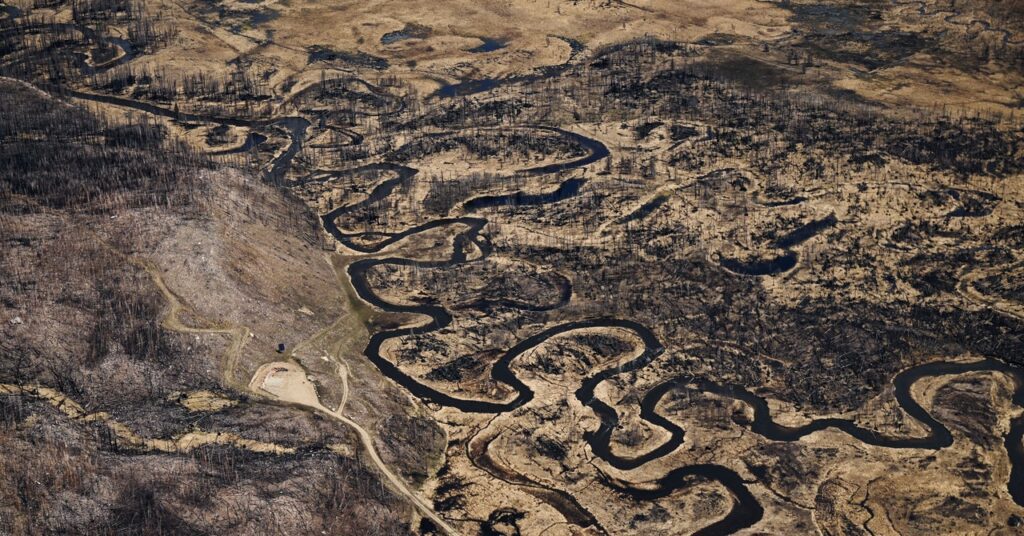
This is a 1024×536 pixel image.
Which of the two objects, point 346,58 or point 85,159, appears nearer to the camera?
point 85,159

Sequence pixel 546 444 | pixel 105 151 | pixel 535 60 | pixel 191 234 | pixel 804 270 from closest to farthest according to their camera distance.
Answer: pixel 546 444 → pixel 191 234 → pixel 804 270 → pixel 105 151 → pixel 535 60

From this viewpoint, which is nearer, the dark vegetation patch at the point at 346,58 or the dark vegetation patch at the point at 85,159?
the dark vegetation patch at the point at 85,159

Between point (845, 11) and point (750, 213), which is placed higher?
point (845, 11)

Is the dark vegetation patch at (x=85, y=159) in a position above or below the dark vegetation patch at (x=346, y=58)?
below

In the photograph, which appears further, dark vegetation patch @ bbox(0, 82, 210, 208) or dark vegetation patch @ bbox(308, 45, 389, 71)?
dark vegetation patch @ bbox(308, 45, 389, 71)

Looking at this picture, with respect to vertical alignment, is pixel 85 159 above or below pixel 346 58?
below

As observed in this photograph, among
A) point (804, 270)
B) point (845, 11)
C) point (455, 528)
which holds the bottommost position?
point (455, 528)

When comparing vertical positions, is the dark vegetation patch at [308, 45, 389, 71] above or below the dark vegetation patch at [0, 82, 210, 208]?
above

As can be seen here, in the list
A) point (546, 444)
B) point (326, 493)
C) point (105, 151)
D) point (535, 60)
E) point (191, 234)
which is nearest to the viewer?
point (326, 493)

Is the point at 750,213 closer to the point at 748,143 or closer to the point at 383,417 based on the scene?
the point at 748,143

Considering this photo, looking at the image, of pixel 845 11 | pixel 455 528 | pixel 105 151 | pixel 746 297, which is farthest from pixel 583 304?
pixel 845 11

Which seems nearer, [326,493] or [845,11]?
[326,493]
